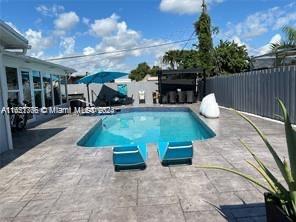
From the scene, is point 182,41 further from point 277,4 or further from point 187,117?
point 187,117

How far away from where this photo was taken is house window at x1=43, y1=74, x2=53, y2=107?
15.2 metres

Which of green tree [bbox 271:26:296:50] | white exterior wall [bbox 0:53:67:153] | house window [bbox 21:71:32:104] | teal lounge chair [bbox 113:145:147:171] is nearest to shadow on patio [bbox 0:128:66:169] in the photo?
white exterior wall [bbox 0:53:67:153]

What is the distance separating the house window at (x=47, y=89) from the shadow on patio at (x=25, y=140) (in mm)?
4726

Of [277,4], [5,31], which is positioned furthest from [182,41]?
[5,31]

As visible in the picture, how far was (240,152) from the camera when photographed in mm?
6320

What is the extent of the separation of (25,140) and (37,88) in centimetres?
569

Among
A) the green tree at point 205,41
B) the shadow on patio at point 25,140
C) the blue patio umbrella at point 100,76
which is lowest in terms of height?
the shadow on patio at point 25,140

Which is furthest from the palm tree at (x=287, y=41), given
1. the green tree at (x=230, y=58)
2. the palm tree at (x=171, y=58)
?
the palm tree at (x=171, y=58)

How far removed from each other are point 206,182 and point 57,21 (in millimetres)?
29831

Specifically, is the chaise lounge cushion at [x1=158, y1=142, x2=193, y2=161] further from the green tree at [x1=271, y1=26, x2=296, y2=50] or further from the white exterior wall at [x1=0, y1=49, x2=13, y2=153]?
the green tree at [x1=271, y1=26, x2=296, y2=50]

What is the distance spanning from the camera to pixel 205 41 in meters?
25.6

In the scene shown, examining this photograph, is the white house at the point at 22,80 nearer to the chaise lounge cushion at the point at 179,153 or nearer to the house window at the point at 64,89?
the house window at the point at 64,89

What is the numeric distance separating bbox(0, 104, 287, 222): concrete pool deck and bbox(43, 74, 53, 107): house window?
826 cm

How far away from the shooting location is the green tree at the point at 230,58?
2905 centimetres
